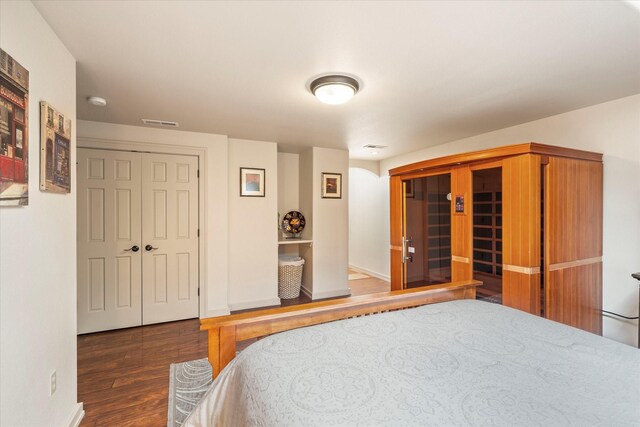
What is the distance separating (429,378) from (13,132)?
6.45 ft

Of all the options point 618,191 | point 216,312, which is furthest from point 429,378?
point 216,312

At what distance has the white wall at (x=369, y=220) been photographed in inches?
222

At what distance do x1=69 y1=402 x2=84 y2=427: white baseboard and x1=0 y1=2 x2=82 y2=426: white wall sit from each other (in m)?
0.03

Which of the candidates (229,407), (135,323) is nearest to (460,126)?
(229,407)

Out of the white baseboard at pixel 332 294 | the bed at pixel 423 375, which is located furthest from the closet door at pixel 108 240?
the bed at pixel 423 375

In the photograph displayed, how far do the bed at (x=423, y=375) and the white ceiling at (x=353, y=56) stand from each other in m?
1.57

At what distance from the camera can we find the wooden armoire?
2340 millimetres

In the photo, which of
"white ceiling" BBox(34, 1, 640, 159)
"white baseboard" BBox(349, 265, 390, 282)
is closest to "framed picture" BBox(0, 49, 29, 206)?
"white ceiling" BBox(34, 1, 640, 159)

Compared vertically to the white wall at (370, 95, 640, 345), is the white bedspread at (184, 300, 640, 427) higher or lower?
lower

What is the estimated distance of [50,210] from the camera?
160 centimetres

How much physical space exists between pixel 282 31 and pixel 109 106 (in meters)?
2.11

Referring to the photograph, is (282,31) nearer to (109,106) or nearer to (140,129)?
(109,106)

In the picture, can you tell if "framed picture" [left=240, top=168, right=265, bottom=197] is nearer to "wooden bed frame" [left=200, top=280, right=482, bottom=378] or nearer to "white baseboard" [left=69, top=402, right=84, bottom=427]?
"wooden bed frame" [left=200, top=280, right=482, bottom=378]

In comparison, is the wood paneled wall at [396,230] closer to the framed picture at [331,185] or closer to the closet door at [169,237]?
the framed picture at [331,185]
